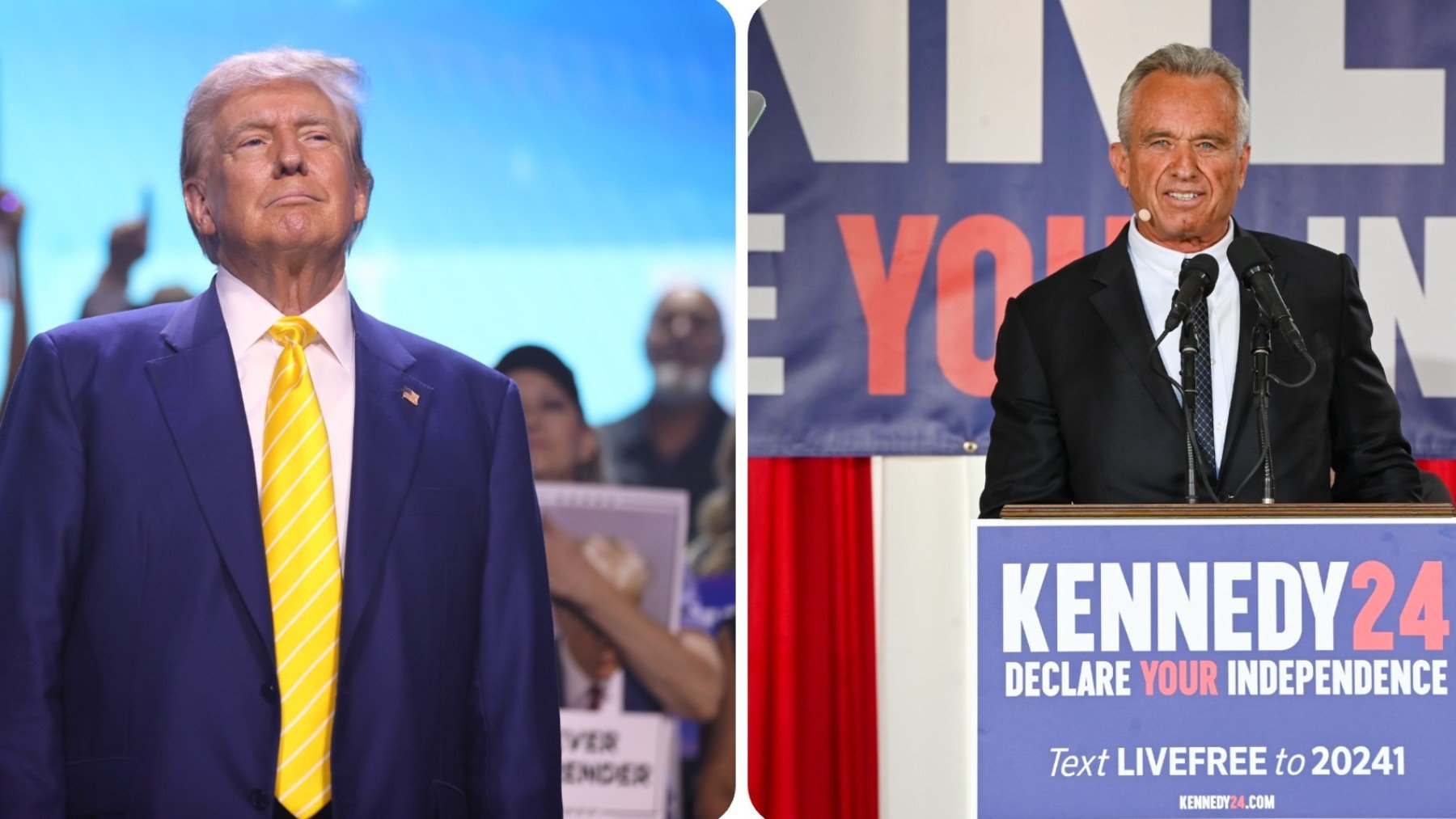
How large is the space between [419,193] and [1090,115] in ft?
5.64

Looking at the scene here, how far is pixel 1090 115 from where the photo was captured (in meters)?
4.06

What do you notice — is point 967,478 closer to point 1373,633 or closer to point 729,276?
point 729,276

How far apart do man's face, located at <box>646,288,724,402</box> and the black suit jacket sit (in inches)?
Answer: 27.0

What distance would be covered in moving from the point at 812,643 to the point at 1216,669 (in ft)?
6.60

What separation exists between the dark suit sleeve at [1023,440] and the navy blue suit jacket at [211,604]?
93 cm

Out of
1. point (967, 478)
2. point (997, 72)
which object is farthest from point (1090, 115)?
point (967, 478)

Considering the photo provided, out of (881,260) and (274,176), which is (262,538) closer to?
(274,176)

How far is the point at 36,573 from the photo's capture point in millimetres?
2842

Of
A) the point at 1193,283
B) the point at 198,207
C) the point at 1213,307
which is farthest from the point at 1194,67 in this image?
the point at 198,207

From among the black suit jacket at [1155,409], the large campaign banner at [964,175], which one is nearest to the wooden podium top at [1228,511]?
the black suit jacket at [1155,409]

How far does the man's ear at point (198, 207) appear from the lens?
314 cm

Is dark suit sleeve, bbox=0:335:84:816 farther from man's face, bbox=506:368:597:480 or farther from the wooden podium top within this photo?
the wooden podium top

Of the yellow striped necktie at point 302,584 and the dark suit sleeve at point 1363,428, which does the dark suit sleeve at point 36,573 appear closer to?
the yellow striped necktie at point 302,584

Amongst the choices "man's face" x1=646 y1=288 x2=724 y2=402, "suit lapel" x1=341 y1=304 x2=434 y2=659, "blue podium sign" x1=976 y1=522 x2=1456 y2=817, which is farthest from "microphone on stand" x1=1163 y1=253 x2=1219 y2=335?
"suit lapel" x1=341 y1=304 x2=434 y2=659
